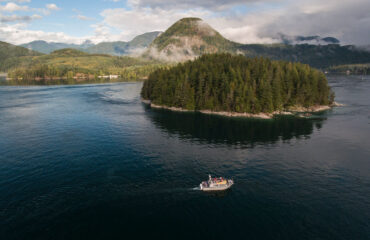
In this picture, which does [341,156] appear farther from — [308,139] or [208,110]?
[208,110]

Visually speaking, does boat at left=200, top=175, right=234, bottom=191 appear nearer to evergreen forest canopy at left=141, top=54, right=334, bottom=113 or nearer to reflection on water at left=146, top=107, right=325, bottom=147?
reflection on water at left=146, top=107, right=325, bottom=147

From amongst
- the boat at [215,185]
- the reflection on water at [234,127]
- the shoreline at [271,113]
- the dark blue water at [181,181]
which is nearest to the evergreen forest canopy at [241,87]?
the shoreline at [271,113]

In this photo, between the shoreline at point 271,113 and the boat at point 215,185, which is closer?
the boat at point 215,185

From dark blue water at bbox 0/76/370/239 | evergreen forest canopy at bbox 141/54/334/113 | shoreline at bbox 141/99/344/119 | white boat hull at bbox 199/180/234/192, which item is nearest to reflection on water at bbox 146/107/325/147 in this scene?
dark blue water at bbox 0/76/370/239

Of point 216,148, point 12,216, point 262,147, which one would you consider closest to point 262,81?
point 262,147

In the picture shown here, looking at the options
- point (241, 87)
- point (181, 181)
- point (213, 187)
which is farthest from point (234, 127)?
point (213, 187)

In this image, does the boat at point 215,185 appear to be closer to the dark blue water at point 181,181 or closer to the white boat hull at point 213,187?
the white boat hull at point 213,187
